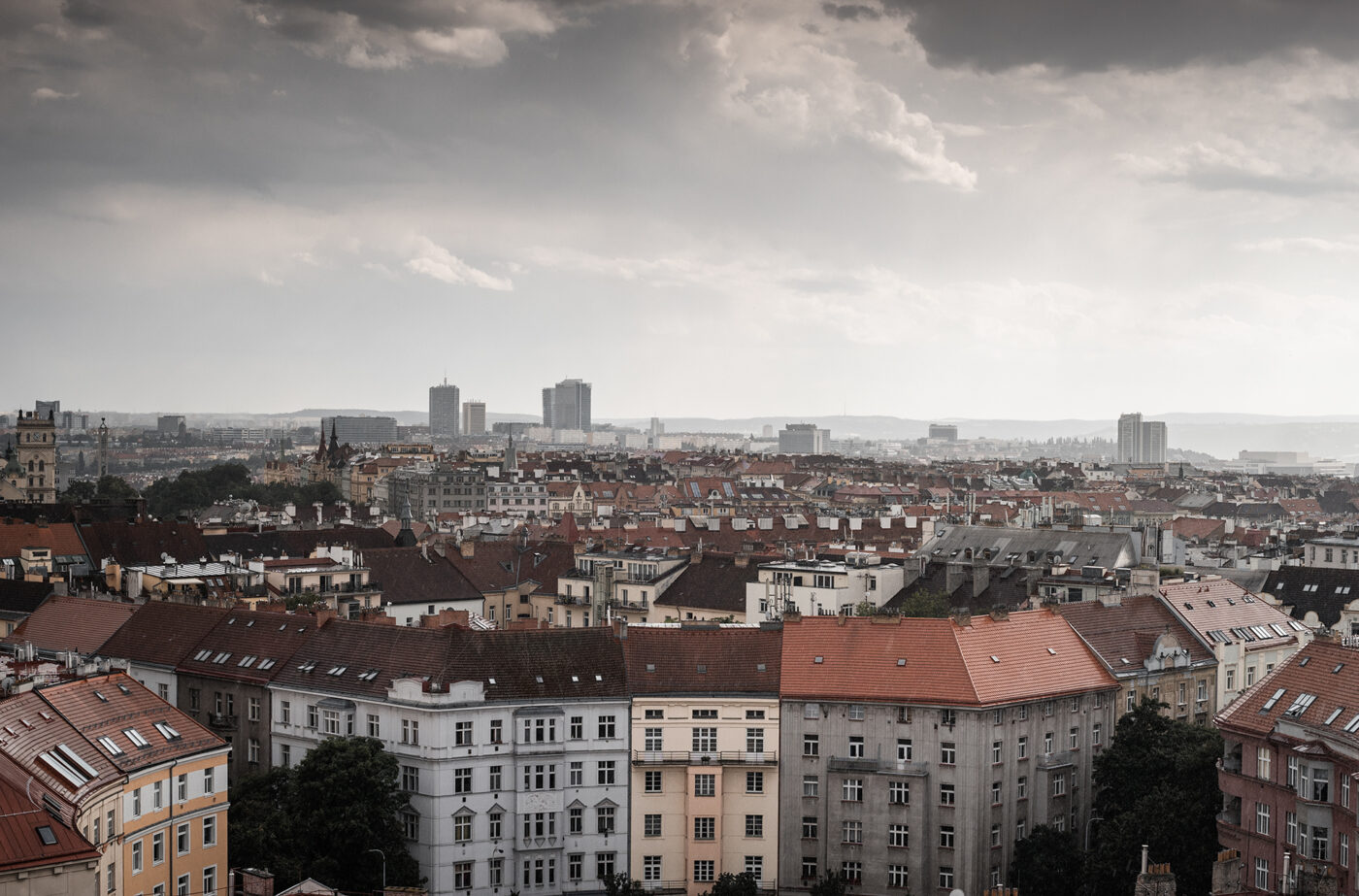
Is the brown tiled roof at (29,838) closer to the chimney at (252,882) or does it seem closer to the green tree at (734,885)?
the chimney at (252,882)

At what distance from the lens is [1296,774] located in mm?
49531

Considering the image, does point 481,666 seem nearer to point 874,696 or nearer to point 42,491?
point 874,696

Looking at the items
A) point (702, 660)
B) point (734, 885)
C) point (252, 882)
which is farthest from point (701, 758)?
point (252, 882)

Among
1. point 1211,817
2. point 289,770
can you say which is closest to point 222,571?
point 289,770

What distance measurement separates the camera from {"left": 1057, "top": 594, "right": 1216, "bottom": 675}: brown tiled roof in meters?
69.4

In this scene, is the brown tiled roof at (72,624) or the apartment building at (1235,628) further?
the apartment building at (1235,628)

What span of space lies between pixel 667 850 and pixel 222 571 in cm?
4040

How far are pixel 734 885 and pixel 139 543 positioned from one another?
6033 cm

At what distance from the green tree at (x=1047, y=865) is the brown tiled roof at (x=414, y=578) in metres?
48.5

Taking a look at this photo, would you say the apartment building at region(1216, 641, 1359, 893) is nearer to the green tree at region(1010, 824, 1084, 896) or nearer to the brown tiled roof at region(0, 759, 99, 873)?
the green tree at region(1010, 824, 1084, 896)

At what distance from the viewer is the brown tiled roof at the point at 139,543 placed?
10294 centimetres

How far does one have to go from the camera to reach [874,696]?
60594 mm

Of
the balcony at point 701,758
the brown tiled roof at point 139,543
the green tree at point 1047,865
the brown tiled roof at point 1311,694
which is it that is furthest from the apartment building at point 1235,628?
the brown tiled roof at point 139,543

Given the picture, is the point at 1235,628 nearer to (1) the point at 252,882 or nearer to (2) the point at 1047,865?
(2) the point at 1047,865
